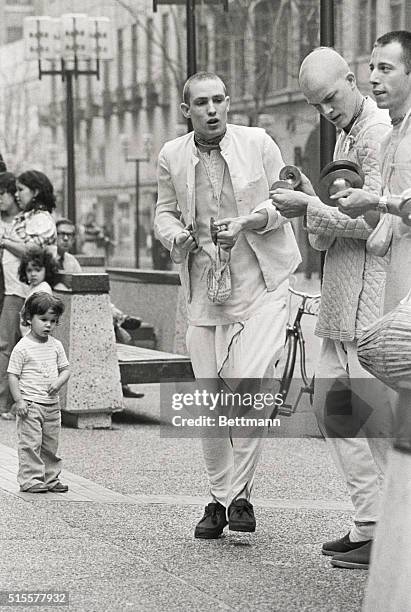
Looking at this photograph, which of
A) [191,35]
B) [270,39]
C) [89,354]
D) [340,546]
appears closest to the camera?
[340,546]

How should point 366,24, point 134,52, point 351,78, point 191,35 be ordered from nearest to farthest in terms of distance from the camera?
point 351,78
point 191,35
point 366,24
point 134,52

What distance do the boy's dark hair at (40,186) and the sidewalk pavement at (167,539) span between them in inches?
90.6

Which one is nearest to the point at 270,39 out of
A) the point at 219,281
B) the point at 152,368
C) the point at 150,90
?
the point at 150,90

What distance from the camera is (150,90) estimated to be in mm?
61812

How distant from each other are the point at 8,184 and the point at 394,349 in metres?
8.82

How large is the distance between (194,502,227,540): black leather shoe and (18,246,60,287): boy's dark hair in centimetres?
487

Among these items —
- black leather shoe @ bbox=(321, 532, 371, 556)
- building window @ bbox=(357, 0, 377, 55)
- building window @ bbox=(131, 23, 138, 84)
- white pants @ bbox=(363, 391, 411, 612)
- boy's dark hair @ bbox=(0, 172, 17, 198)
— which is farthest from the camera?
building window @ bbox=(131, 23, 138, 84)

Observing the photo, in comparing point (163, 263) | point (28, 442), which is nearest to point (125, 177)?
point (163, 263)

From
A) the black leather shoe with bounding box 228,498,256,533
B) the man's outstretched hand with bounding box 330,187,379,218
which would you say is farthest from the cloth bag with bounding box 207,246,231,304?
the man's outstretched hand with bounding box 330,187,379,218

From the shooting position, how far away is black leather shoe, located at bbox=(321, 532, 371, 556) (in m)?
Result: 6.50

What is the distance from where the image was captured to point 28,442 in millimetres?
8383

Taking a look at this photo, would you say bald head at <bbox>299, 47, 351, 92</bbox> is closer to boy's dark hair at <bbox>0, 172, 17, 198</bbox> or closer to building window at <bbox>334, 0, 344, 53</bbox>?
boy's dark hair at <bbox>0, 172, 17, 198</bbox>

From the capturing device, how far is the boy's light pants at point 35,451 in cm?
839

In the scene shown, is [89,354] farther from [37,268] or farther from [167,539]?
[167,539]
